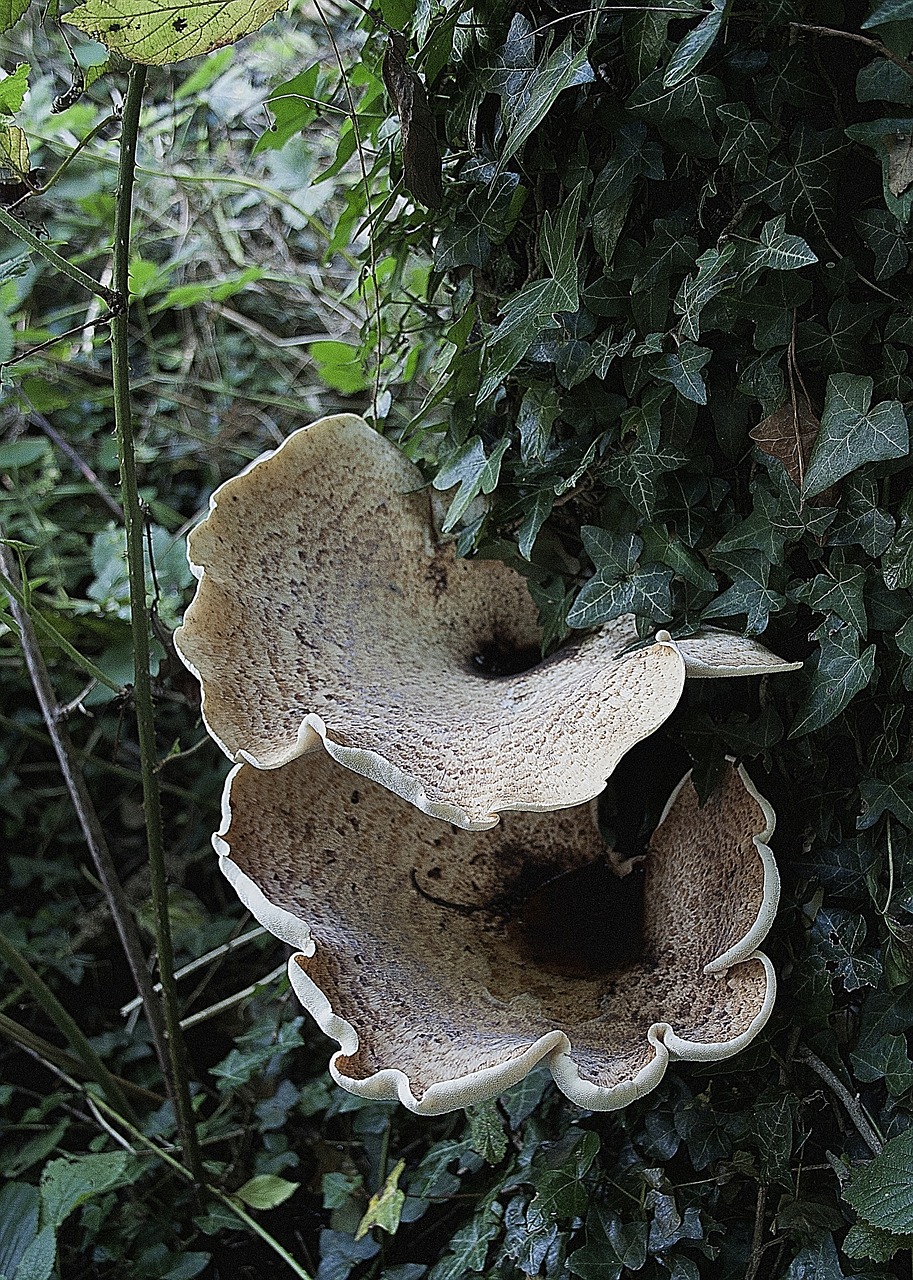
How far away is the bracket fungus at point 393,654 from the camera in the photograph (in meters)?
1.12

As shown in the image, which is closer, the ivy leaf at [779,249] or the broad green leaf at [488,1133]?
the ivy leaf at [779,249]

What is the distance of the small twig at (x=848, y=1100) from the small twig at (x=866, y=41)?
122 cm

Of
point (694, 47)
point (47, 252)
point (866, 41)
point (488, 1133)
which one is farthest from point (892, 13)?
point (488, 1133)

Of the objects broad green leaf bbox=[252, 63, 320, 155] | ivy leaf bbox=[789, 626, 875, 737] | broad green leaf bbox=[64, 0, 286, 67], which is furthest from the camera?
broad green leaf bbox=[252, 63, 320, 155]

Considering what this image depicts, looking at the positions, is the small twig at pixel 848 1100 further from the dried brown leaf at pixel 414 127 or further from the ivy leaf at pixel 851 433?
the dried brown leaf at pixel 414 127

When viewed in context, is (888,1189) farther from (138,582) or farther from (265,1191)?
(138,582)

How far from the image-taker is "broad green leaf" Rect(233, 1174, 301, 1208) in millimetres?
1796

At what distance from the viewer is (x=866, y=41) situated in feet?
3.20

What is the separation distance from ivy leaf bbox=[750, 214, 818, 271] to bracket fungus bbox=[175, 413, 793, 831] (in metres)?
0.44

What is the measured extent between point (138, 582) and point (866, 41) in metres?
1.18

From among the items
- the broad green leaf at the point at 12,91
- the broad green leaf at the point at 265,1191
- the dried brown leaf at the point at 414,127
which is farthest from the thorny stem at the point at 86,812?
the dried brown leaf at the point at 414,127

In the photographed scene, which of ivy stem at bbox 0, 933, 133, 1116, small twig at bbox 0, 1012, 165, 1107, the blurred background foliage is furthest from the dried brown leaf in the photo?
small twig at bbox 0, 1012, 165, 1107

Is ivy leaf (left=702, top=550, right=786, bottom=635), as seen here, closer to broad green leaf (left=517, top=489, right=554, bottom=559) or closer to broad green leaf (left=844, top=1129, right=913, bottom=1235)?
broad green leaf (left=517, top=489, right=554, bottom=559)

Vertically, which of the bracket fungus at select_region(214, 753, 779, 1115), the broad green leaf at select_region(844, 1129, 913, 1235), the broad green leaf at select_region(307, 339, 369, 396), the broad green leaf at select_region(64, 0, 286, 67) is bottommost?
the broad green leaf at select_region(844, 1129, 913, 1235)
